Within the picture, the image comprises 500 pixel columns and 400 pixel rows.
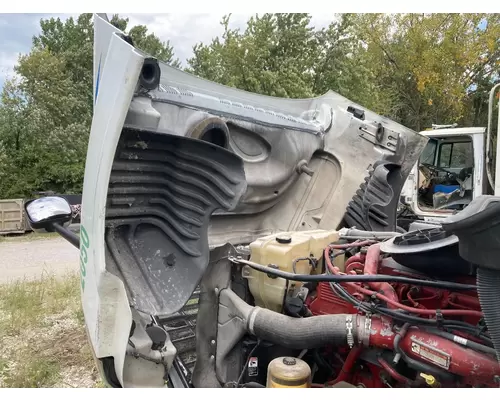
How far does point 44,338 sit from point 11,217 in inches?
440

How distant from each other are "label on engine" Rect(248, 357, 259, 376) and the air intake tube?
1.21 meters

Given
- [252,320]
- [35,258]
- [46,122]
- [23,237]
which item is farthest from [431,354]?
[46,122]

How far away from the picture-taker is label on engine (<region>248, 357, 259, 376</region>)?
238 centimetres

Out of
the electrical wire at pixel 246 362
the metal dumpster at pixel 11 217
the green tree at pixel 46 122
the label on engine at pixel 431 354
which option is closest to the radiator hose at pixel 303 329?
the electrical wire at pixel 246 362

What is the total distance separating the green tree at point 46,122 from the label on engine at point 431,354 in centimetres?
1893

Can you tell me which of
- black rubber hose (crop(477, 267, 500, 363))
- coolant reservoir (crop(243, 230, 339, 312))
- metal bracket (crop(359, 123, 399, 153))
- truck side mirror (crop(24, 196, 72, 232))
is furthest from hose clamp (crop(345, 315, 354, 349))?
metal bracket (crop(359, 123, 399, 153))

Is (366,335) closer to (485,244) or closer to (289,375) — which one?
(289,375)

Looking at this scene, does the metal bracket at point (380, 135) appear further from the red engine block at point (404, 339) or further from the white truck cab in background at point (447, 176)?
the white truck cab in background at point (447, 176)

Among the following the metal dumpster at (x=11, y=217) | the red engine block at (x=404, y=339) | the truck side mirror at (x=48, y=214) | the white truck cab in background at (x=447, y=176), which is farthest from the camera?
the metal dumpster at (x=11, y=217)

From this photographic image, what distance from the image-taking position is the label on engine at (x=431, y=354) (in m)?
1.75

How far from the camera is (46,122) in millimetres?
19500

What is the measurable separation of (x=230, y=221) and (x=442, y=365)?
60.4 inches

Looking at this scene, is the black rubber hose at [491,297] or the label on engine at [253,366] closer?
the black rubber hose at [491,297]

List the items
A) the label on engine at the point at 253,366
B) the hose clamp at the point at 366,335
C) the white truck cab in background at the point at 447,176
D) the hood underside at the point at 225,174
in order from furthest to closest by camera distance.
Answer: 1. the white truck cab in background at the point at 447,176
2. the label on engine at the point at 253,366
3. the hood underside at the point at 225,174
4. the hose clamp at the point at 366,335
